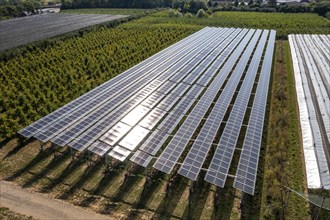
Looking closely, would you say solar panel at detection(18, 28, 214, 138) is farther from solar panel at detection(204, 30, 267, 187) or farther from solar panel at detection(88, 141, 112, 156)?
solar panel at detection(204, 30, 267, 187)

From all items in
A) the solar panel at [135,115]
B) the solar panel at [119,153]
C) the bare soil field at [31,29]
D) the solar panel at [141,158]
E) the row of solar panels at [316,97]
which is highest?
the solar panel at [141,158]

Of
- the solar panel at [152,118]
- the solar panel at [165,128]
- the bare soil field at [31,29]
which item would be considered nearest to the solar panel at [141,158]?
the solar panel at [165,128]

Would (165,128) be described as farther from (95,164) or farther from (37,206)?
(37,206)

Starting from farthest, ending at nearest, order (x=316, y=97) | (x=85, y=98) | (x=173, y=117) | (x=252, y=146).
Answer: (x=316, y=97)
(x=85, y=98)
(x=173, y=117)
(x=252, y=146)

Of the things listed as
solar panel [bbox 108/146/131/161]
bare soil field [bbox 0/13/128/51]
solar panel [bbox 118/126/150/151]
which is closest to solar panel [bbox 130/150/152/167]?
solar panel [bbox 108/146/131/161]

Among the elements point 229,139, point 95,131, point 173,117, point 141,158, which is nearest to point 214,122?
point 229,139

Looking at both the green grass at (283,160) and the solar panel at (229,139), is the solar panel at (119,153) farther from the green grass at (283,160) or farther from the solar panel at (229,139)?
the green grass at (283,160)

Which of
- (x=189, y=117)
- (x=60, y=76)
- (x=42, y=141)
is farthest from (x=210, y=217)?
(x=60, y=76)
